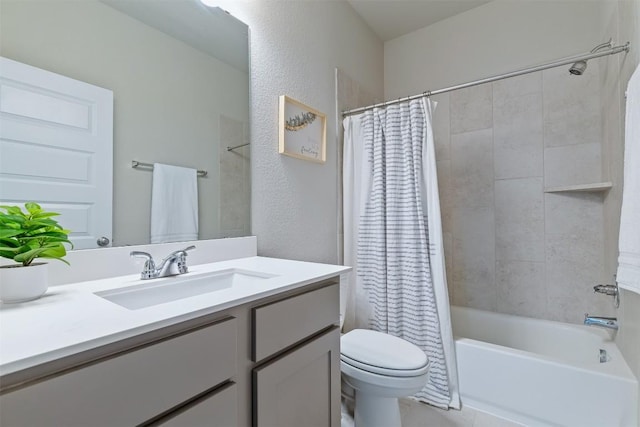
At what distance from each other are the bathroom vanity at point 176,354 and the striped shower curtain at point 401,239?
805mm

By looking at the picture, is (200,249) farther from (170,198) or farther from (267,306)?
(267,306)

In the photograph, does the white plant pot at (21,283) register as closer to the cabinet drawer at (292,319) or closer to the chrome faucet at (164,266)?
the chrome faucet at (164,266)

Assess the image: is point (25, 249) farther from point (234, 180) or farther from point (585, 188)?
point (585, 188)

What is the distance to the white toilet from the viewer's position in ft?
4.10

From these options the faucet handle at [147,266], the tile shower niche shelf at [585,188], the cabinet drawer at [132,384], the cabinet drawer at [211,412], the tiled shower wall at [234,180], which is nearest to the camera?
the cabinet drawer at [132,384]

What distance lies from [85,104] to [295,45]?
1.17m

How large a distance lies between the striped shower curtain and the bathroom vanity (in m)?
0.80

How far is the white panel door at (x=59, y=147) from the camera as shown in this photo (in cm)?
81

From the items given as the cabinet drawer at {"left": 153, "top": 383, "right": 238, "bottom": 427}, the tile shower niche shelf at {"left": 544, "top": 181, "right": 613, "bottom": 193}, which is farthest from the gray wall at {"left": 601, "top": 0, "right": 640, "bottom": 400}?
the cabinet drawer at {"left": 153, "top": 383, "right": 238, "bottom": 427}

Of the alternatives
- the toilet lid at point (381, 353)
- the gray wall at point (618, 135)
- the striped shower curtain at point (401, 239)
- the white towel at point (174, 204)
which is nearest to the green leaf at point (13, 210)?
the white towel at point (174, 204)

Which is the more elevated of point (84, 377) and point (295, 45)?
point (295, 45)

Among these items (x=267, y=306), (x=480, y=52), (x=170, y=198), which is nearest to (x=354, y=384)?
(x=267, y=306)

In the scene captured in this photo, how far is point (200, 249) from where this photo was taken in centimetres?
124

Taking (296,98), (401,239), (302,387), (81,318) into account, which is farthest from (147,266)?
(401,239)
